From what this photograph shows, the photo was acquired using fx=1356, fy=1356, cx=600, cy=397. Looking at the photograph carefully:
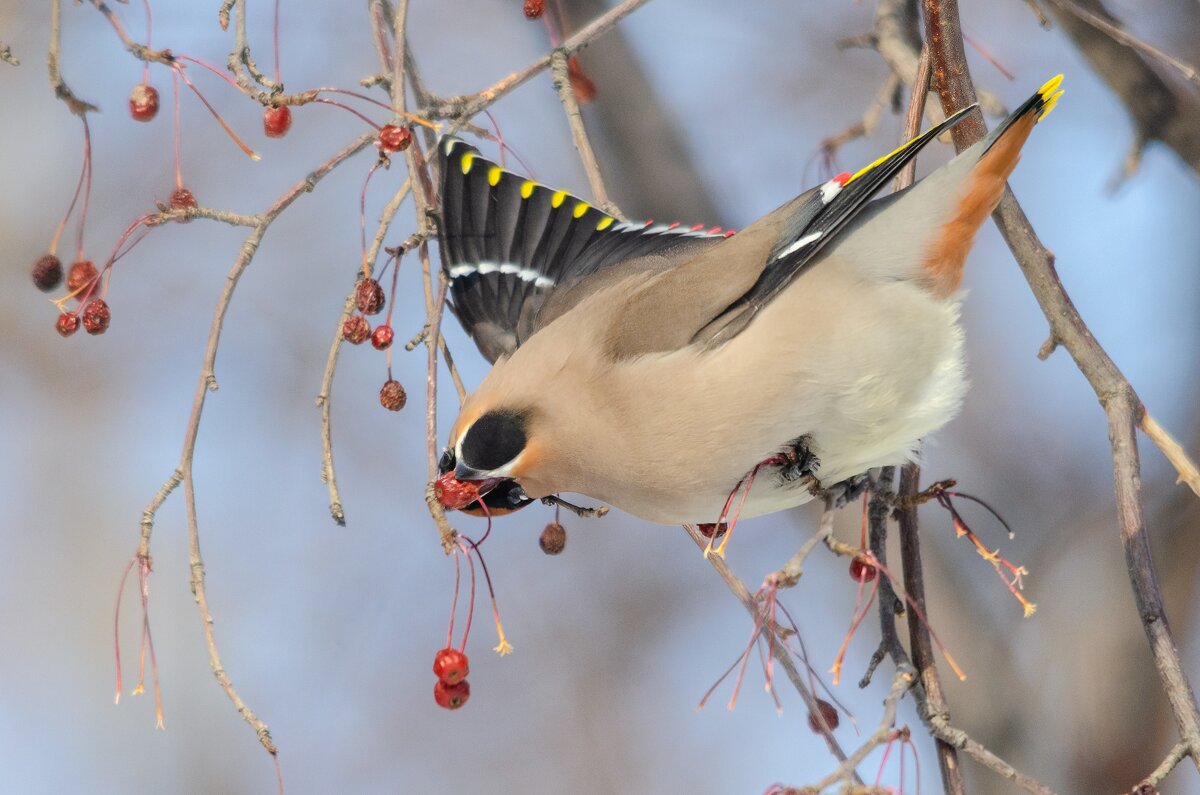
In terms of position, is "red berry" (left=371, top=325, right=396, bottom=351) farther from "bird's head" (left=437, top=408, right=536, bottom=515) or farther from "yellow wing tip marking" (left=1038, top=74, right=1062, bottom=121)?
"yellow wing tip marking" (left=1038, top=74, right=1062, bottom=121)

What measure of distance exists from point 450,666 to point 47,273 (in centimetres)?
139

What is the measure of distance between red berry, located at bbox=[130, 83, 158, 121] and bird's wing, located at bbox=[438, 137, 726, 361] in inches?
29.0

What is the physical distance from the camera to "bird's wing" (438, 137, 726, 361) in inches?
140

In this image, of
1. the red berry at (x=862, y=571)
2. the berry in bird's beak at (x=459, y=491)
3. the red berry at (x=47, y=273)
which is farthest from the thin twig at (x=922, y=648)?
the red berry at (x=47, y=273)

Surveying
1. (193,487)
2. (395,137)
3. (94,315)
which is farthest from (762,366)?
(94,315)

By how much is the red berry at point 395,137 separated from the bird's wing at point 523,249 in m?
0.91

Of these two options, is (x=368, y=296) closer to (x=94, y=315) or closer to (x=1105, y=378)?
(x=94, y=315)

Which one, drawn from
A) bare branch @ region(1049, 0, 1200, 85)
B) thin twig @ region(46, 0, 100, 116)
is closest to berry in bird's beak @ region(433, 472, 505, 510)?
thin twig @ region(46, 0, 100, 116)

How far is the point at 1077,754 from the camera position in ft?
16.0

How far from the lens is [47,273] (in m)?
3.19

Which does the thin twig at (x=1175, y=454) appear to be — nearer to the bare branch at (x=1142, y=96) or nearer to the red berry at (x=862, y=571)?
the red berry at (x=862, y=571)

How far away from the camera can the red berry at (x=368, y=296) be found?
264 cm

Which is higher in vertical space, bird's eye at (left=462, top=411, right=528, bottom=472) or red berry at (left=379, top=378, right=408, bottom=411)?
red berry at (left=379, top=378, right=408, bottom=411)

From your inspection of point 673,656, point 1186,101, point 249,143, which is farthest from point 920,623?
point 249,143
